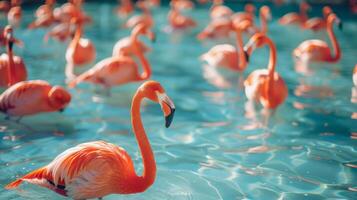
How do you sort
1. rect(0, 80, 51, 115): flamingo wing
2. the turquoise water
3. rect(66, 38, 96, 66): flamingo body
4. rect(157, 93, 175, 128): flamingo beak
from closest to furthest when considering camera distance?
rect(157, 93, 175, 128): flamingo beak
the turquoise water
rect(0, 80, 51, 115): flamingo wing
rect(66, 38, 96, 66): flamingo body

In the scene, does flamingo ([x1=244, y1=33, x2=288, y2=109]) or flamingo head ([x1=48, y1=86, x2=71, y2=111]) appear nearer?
flamingo head ([x1=48, y1=86, x2=71, y2=111])

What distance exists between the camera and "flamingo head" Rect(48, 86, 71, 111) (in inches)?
187

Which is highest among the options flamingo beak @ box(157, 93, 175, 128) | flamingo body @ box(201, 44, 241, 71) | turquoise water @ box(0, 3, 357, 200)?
flamingo beak @ box(157, 93, 175, 128)

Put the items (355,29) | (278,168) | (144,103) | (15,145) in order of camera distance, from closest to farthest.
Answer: (278,168)
(15,145)
(144,103)
(355,29)

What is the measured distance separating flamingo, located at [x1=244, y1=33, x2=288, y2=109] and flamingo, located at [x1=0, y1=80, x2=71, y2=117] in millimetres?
2197

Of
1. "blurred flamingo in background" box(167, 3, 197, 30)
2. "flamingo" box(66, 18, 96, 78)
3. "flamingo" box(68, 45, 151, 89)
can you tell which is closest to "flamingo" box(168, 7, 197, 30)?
"blurred flamingo in background" box(167, 3, 197, 30)

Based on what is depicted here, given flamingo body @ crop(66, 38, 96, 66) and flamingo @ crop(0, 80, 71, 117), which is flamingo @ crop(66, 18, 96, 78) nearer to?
flamingo body @ crop(66, 38, 96, 66)

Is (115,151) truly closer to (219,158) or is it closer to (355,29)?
(219,158)

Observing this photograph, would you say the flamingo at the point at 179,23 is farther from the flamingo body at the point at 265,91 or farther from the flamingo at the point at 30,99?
the flamingo at the point at 30,99

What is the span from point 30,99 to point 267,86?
265 cm

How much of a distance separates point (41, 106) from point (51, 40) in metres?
5.43


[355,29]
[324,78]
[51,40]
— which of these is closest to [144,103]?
[324,78]

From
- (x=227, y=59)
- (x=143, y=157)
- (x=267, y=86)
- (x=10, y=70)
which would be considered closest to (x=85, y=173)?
(x=143, y=157)

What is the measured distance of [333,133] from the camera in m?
4.88
